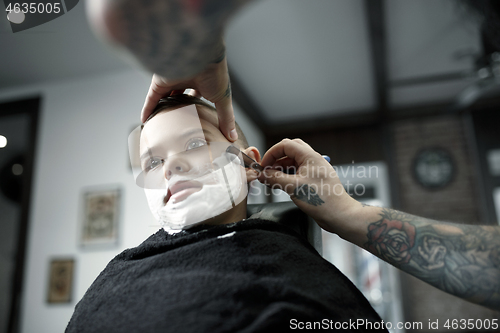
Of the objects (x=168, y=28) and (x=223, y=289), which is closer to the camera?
(x=168, y=28)

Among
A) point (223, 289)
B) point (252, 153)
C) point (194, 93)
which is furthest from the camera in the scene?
point (252, 153)

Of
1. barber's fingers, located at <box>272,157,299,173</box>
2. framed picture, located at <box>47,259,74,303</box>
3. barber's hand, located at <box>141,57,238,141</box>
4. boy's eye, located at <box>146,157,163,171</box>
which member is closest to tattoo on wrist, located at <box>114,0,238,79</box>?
barber's hand, located at <box>141,57,238,141</box>

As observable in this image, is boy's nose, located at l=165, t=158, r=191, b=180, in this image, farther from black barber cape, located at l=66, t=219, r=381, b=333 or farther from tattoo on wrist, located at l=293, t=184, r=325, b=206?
tattoo on wrist, located at l=293, t=184, r=325, b=206

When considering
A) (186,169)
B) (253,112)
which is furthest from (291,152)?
(253,112)

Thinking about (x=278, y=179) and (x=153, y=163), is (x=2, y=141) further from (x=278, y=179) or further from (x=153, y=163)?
(x=278, y=179)

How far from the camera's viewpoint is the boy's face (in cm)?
94

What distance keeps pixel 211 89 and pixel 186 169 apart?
27cm

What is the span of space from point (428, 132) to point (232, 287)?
4.57 m

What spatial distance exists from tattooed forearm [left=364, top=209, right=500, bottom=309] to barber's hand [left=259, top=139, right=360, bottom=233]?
10 centimetres

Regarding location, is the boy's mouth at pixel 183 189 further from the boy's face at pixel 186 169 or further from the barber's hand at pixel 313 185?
the barber's hand at pixel 313 185

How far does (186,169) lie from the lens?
948mm

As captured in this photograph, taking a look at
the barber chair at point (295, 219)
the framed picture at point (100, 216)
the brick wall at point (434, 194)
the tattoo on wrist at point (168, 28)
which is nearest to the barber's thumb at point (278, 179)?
the barber chair at point (295, 219)

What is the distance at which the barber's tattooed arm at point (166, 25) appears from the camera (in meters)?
0.38

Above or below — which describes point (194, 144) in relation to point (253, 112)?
below
